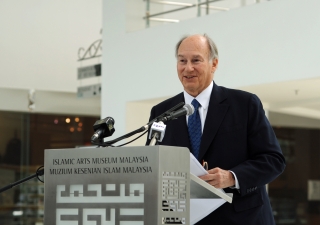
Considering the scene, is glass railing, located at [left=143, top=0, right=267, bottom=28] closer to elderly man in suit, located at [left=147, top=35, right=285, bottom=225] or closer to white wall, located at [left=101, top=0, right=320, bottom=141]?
white wall, located at [left=101, top=0, right=320, bottom=141]

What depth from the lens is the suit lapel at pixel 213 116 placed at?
101 inches

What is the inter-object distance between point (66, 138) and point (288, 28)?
6649 millimetres

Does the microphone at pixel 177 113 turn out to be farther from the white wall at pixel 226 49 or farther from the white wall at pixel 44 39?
the white wall at pixel 44 39

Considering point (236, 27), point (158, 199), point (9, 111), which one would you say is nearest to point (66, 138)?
point (9, 111)

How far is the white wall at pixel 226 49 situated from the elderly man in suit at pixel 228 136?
13.2ft

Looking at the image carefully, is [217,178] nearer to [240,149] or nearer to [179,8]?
[240,149]

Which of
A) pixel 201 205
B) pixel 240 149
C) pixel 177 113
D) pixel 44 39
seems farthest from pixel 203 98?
pixel 44 39

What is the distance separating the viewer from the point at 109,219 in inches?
79.4

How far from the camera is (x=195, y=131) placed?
8.63 ft

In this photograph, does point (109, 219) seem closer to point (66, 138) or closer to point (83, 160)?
point (83, 160)

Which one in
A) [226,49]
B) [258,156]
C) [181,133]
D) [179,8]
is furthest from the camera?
[179,8]

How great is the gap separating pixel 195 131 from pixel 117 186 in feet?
2.26

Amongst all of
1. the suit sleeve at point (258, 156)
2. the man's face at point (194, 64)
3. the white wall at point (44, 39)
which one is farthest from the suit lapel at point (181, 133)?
the white wall at point (44, 39)

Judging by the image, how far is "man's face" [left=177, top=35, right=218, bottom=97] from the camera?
8.57ft
